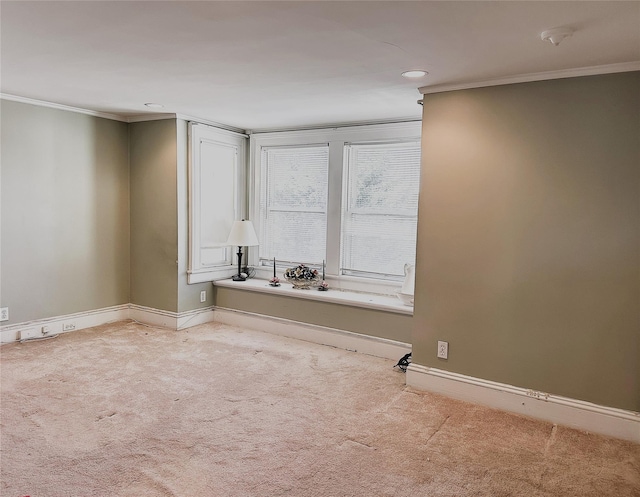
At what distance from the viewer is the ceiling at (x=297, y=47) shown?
2.06 m

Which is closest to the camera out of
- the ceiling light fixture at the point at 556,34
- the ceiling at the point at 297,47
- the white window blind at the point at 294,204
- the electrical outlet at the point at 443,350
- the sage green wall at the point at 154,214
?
the ceiling at the point at 297,47

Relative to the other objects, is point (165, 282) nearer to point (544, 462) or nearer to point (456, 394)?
point (456, 394)

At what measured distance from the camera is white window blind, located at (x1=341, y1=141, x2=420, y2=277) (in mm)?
4512

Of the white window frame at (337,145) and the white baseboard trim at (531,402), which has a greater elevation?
the white window frame at (337,145)

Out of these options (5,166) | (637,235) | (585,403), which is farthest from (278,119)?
(585,403)

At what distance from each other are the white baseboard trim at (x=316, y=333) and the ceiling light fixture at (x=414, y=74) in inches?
87.2

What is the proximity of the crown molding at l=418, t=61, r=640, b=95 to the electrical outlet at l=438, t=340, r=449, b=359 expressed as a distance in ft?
5.90

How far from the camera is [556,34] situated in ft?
7.27

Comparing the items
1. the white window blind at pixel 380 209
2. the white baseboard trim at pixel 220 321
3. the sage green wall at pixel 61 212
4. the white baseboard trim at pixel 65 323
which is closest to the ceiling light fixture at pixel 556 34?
the white window blind at pixel 380 209

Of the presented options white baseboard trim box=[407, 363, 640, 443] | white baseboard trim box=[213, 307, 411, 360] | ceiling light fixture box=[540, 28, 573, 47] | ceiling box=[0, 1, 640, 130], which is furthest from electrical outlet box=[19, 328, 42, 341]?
ceiling light fixture box=[540, 28, 573, 47]

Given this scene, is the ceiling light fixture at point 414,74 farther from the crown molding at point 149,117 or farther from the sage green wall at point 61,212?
the sage green wall at point 61,212

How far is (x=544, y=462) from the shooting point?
8.34ft

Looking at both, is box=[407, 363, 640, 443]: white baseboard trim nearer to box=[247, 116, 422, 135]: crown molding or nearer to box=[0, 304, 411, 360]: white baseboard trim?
box=[0, 304, 411, 360]: white baseboard trim

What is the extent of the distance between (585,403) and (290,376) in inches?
80.2
